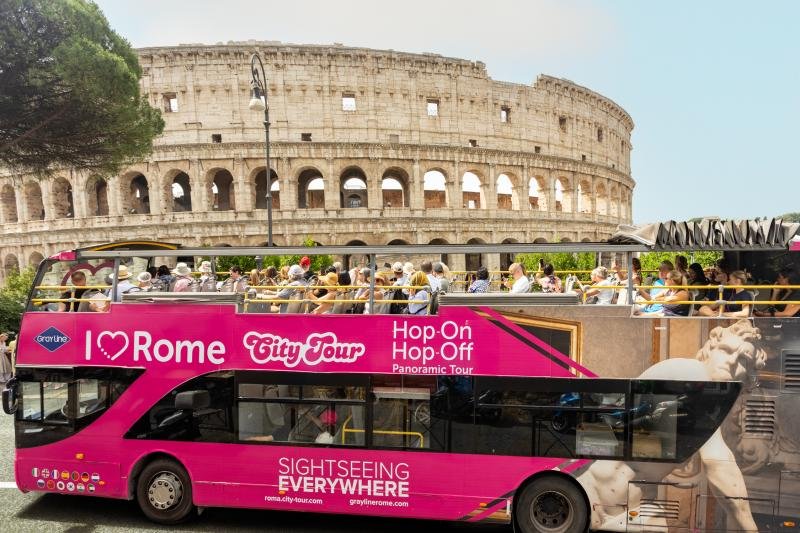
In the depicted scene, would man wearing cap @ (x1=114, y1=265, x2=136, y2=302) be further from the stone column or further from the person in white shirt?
the stone column

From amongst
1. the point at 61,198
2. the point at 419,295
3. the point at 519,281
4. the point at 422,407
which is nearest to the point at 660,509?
the point at 422,407

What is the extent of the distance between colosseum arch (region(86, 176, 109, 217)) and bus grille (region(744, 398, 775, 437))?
118ft

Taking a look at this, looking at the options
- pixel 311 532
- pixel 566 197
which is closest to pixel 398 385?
pixel 311 532

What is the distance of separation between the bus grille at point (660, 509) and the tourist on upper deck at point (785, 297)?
8.15 feet

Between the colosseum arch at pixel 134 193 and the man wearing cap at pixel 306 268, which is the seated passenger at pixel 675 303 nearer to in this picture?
the man wearing cap at pixel 306 268

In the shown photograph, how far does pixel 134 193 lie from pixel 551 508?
36.4 meters

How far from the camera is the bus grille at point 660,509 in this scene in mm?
5191

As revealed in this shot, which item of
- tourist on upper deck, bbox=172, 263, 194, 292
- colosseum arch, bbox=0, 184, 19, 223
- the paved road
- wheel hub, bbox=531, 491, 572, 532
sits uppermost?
colosseum arch, bbox=0, 184, 19, 223

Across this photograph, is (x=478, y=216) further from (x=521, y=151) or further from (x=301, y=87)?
(x=301, y=87)

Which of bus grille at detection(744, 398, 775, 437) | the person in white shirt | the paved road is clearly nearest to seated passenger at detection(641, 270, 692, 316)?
bus grille at detection(744, 398, 775, 437)

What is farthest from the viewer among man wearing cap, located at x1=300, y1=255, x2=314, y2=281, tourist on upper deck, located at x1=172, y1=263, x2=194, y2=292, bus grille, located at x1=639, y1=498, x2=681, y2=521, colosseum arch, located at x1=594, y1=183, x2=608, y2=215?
colosseum arch, located at x1=594, y1=183, x2=608, y2=215

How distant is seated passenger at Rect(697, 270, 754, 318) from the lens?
5043 mm

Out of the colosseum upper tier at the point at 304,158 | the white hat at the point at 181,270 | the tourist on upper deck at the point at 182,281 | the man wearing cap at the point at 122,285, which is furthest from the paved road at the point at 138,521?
the colosseum upper tier at the point at 304,158

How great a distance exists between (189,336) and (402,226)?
2562 cm
